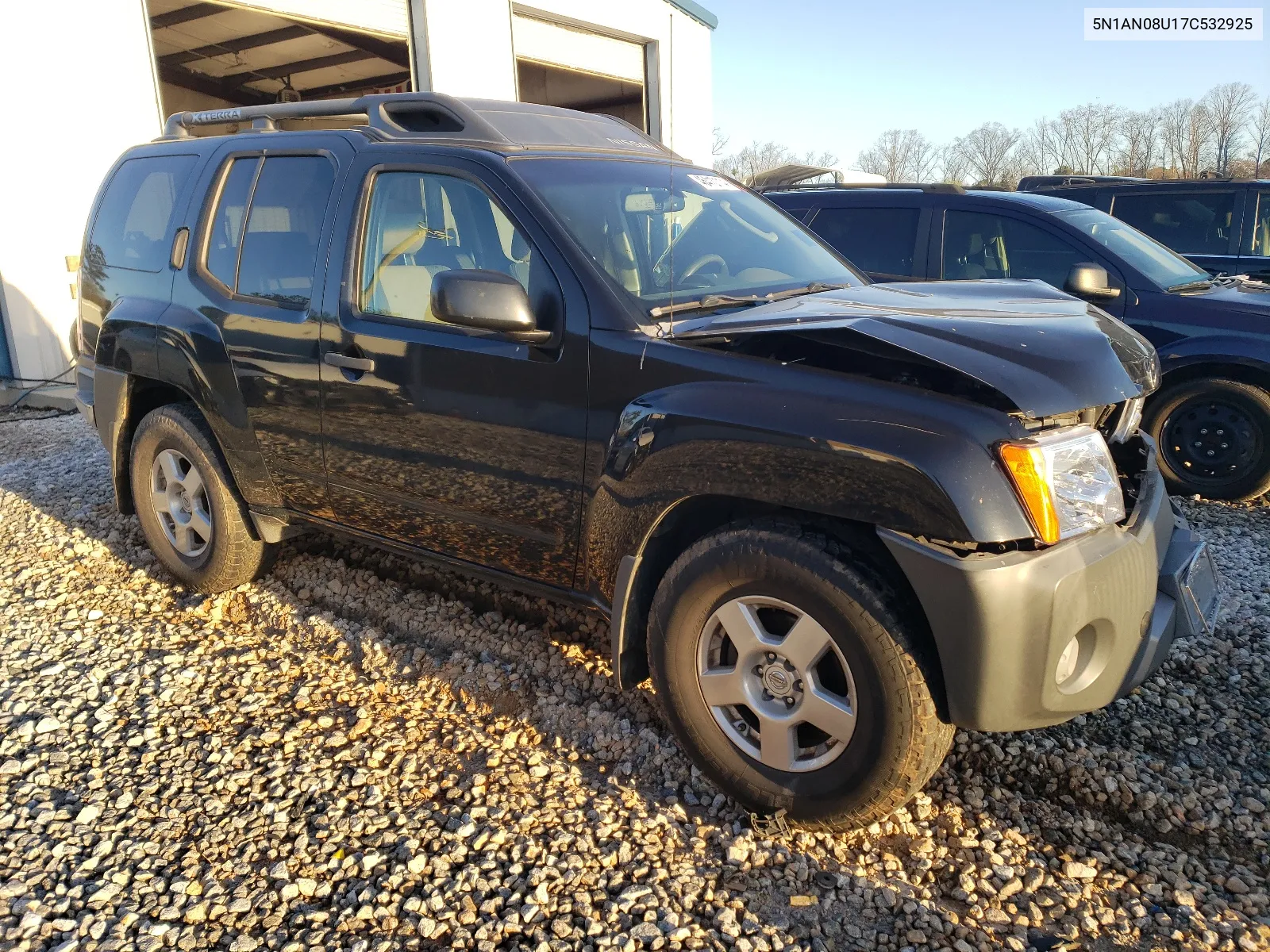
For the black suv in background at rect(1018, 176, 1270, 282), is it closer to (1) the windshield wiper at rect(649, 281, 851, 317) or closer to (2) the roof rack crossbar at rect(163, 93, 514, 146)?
(1) the windshield wiper at rect(649, 281, 851, 317)

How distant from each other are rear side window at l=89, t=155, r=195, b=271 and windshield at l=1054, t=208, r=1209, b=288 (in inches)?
205

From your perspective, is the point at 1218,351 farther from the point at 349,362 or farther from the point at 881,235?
the point at 349,362

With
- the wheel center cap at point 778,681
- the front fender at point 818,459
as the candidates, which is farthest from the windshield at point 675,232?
the wheel center cap at point 778,681

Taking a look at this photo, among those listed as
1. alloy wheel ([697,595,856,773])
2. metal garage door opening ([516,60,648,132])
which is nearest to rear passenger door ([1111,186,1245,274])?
alloy wheel ([697,595,856,773])

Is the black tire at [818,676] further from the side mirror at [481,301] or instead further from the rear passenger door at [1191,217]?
the rear passenger door at [1191,217]

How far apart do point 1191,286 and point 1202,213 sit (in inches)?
139

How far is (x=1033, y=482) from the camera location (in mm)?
2211

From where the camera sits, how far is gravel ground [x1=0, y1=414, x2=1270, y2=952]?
2.31m

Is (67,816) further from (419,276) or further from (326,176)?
(326,176)

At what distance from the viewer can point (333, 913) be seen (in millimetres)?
2354

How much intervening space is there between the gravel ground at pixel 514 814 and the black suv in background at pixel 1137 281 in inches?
76.6

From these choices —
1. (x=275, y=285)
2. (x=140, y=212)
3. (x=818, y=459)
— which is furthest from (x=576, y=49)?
(x=818, y=459)

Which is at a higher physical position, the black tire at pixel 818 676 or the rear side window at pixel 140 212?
the rear side window at pixel 140 212

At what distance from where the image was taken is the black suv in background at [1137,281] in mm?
5480
